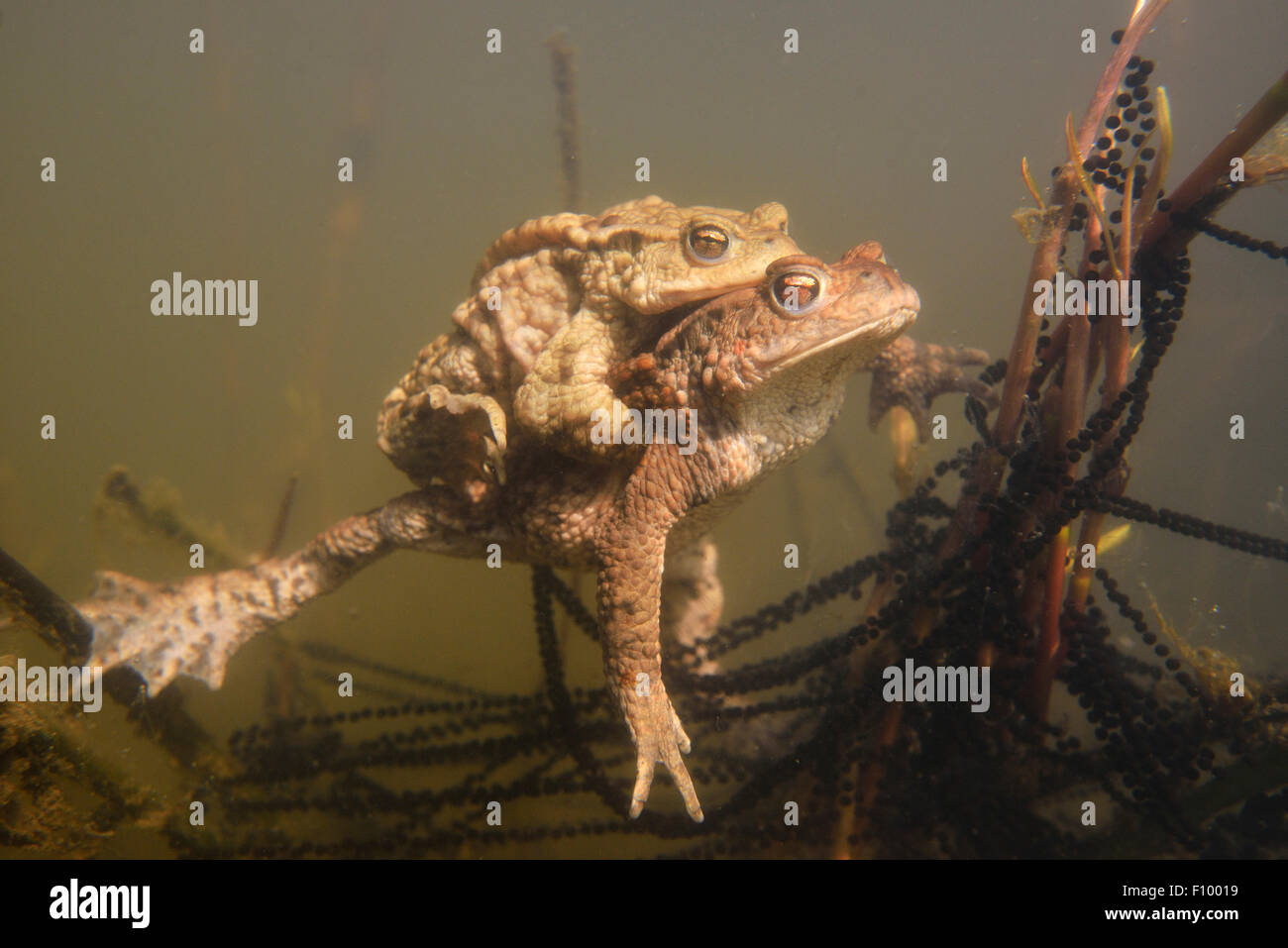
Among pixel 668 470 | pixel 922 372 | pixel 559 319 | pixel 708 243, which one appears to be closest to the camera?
pixel 708 243

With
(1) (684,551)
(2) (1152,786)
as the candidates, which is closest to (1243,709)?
(2) (1152,786)

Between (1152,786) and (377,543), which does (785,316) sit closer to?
(377,543)

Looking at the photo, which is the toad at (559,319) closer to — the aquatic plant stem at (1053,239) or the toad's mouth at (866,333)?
the toad's mouth at (866,333)

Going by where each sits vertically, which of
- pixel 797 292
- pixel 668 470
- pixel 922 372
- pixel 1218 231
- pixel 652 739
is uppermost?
pixel 1218 231

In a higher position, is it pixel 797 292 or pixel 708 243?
pixel 708 243

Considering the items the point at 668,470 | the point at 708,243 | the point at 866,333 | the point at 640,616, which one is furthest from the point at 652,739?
the point at 708,243

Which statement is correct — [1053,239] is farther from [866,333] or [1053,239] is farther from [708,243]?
[708,243]

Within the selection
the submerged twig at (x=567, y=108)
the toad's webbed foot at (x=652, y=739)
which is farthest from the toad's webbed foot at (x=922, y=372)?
the submerged twig at (x=567, y=108)
